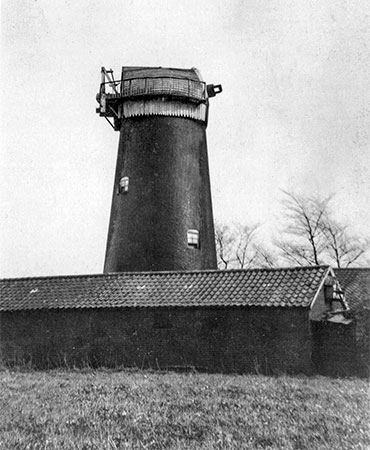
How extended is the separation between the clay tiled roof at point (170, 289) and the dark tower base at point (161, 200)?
5.87 feet

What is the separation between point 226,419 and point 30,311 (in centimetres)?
938

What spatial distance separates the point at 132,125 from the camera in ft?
61.1

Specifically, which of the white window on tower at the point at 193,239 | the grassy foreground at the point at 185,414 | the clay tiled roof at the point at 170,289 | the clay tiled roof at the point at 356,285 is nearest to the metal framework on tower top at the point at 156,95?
the white window on tower at the point at 193,239

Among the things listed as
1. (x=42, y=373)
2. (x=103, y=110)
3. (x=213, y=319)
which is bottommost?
(x=42, y=373)

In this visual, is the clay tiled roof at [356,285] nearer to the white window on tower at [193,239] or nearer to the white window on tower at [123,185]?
the white window on tower at [193,239]

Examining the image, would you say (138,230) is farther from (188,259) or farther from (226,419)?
(226,419)

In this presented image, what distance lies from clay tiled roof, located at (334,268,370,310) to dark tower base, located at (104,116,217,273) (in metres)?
4.82

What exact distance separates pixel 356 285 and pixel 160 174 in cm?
807

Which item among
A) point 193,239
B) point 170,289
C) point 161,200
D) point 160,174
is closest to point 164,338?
point 170,289

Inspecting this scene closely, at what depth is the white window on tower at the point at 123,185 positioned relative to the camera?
60.0ft

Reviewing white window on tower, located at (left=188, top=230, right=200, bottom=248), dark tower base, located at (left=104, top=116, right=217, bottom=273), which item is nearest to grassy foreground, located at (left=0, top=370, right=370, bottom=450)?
dark tower base, located at (left=104, top=116, right=217, bottom=273)

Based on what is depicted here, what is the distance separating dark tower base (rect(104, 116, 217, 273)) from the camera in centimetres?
1728

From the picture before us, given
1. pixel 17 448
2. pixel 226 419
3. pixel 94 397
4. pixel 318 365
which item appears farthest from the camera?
pixel 318 365

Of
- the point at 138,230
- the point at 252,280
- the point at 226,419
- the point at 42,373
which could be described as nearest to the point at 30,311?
the point at 42,373
